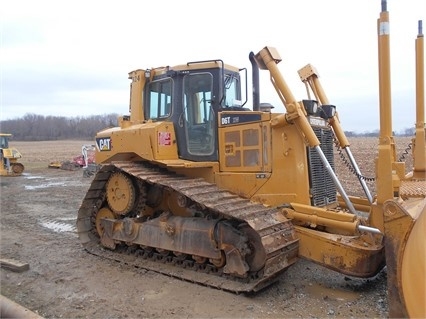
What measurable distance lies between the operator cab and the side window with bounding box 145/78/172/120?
0.05 ft

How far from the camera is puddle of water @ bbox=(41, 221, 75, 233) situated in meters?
9.19

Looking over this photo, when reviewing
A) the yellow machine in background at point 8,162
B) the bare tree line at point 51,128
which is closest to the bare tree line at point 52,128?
the bare tree line at point 51,128

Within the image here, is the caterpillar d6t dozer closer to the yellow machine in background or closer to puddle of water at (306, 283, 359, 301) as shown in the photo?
puddle of water at (306, 283, 359, 301)

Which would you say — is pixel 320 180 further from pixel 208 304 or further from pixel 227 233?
pixel 208 304

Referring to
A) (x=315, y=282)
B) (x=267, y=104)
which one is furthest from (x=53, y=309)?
(x=267, y=104)

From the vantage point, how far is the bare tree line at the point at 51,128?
65750 millimetres

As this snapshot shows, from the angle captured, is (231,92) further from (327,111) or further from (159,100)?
(327,111)

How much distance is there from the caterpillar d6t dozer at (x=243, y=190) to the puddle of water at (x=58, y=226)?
180 cm

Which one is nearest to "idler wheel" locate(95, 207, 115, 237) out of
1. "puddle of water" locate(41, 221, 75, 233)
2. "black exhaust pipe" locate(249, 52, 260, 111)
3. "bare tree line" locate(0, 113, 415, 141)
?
"puddle of water" locate(41, 221, 75, 233)

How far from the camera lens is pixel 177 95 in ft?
22.4

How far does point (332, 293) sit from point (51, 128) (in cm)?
7282

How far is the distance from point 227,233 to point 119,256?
2.31 m

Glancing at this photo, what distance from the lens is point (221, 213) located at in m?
5.35

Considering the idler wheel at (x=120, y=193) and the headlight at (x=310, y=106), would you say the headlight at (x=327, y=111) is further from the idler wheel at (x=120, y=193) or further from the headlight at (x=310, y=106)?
the idler wheel at (x=120, y=193)
